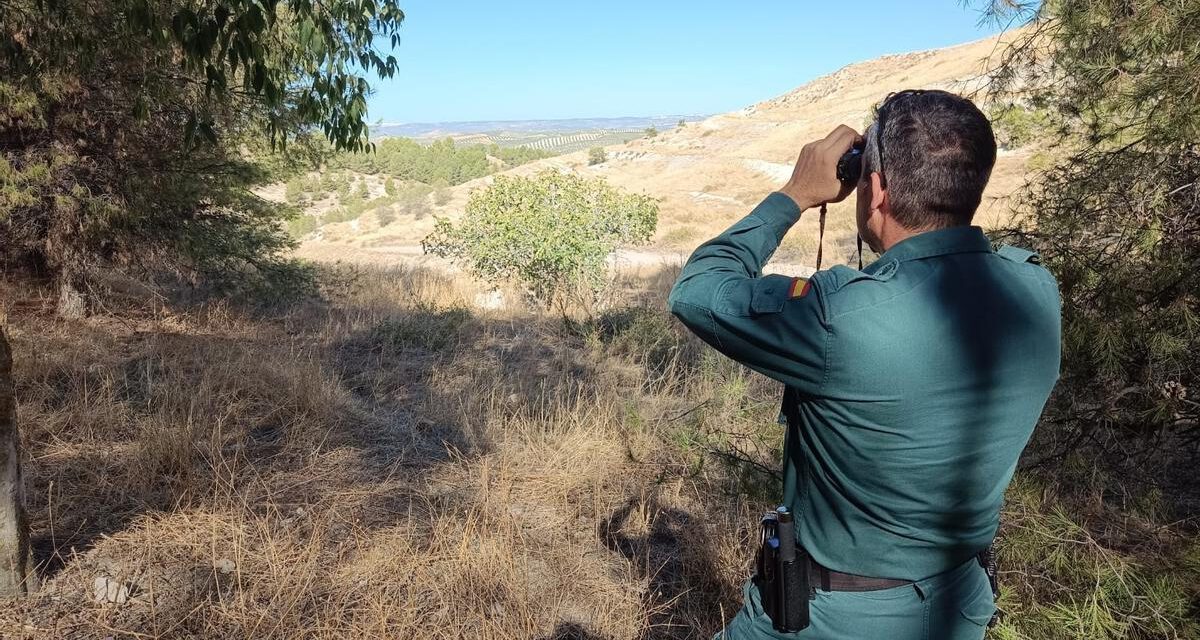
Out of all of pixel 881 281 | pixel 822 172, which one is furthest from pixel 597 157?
pixel 881 281

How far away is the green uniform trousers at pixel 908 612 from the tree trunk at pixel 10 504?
2448mm

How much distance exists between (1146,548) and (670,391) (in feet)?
11.1

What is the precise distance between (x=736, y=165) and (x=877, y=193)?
40.8 m

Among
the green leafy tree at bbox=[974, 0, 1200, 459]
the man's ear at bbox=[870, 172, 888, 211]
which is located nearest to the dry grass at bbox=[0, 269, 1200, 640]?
the green leafy tree at bbox=[974, 0, 1200, 459]

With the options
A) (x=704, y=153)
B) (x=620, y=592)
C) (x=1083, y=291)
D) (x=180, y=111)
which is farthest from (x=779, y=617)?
(x=704, y=153)

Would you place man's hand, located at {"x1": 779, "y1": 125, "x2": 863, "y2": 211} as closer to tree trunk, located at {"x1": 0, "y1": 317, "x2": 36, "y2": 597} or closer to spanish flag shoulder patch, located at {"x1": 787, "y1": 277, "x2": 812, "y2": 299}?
spanish flag shoulder patch, located at {"x1": 787, "y1": 277, "x2": 812, "y2": 299}

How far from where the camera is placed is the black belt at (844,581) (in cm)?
127

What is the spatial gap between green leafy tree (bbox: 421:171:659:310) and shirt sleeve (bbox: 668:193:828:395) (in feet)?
25.0

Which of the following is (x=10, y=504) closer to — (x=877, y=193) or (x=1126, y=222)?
(x=877, y=193)

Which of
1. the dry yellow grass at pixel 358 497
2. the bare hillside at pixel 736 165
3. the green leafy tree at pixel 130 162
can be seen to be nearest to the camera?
the dry yellow grass at pixel 358 497

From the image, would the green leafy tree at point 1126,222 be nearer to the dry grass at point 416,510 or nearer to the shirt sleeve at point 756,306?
the dry grass at point 416,510

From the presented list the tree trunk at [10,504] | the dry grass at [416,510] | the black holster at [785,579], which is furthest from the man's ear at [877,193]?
the tree trunk at [10,504]

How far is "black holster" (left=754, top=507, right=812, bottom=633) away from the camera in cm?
130

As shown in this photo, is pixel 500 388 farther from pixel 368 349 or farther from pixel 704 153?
pixel 704 153
